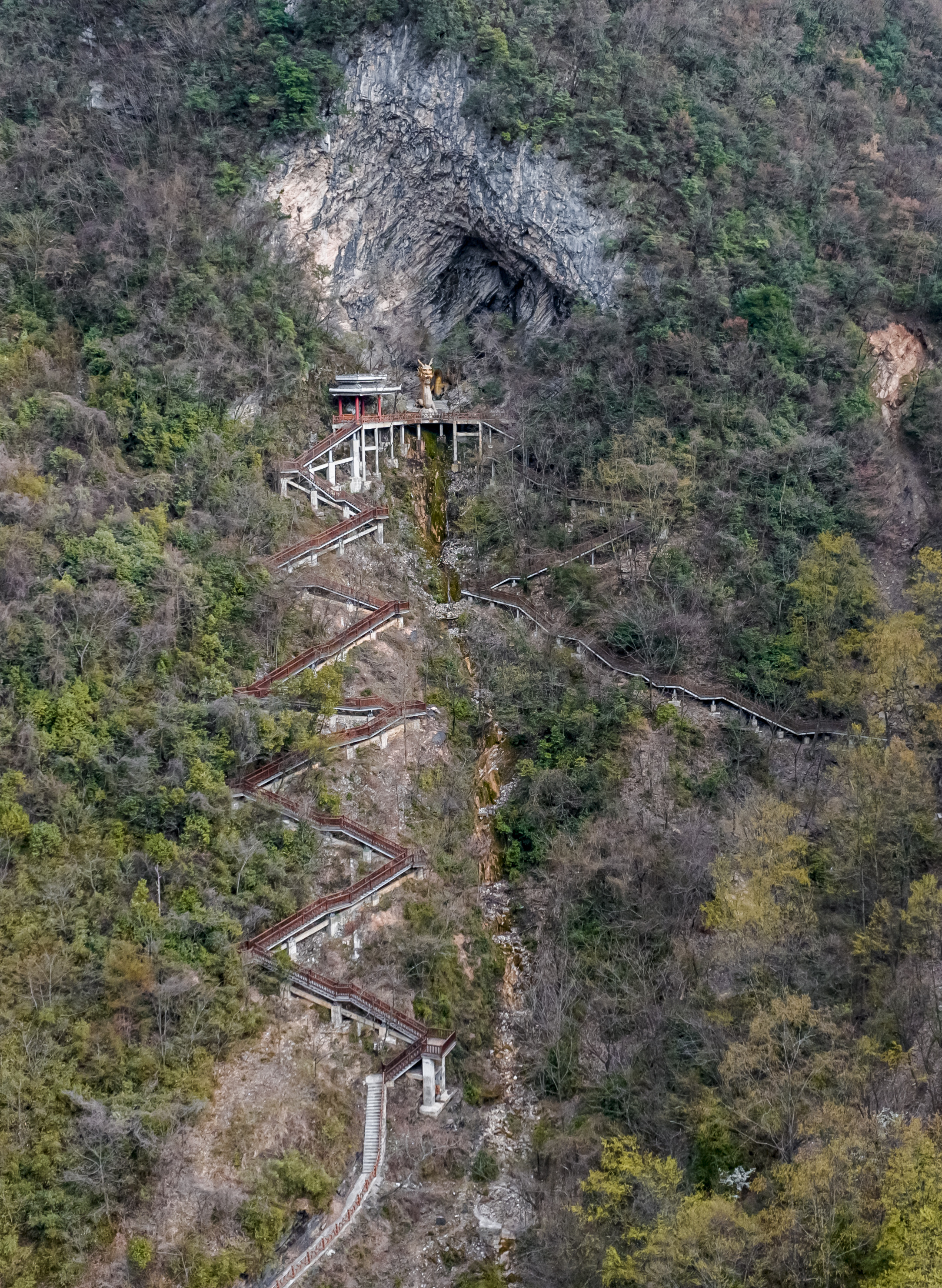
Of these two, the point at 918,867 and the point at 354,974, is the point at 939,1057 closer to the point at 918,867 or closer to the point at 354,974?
the point at 918,867

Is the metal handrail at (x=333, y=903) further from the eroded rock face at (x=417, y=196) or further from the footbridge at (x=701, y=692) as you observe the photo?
the eroded rock face at (x=417, y=196)

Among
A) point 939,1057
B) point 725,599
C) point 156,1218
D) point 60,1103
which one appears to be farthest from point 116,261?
point 939,1057

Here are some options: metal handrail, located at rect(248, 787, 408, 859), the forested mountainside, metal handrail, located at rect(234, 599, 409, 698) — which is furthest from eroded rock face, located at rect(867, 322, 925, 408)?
metal handrail, located at rect(248, 787, 408, 859)

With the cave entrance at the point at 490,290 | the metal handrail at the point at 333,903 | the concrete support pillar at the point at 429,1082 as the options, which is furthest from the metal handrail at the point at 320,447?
the concrete support pillar at the point at 429,1082

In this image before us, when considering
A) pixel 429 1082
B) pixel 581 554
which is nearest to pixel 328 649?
pixel 581 554

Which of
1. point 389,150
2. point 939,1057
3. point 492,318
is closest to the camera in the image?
point 939,1057

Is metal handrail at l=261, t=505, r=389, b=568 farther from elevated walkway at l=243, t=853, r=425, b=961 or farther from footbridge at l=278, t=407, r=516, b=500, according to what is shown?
elevated walkway at l=243, t=853, r=425, b=961
